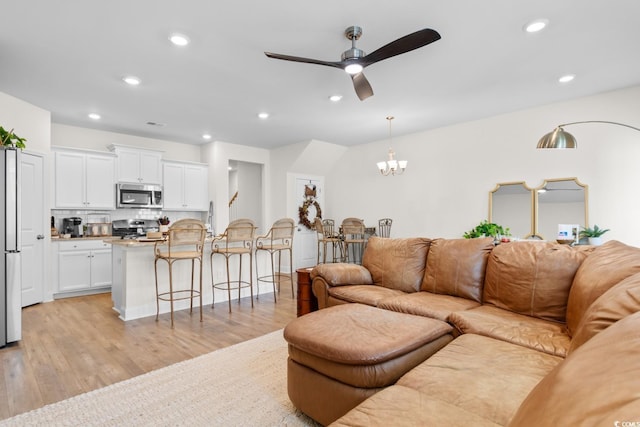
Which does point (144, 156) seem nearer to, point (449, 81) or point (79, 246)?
point (79, 246)

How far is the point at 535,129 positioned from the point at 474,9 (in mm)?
3032

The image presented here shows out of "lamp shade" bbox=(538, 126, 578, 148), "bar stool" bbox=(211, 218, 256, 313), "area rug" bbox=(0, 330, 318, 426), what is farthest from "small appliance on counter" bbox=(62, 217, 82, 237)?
"lamp shade" bbox=(538, 126, 578, 148)

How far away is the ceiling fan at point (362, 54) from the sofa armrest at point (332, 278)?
1.70m

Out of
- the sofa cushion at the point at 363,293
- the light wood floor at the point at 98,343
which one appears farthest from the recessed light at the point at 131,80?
the sofa cushion at the point at 363,293

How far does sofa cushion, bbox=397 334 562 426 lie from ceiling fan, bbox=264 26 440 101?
1.96 meters

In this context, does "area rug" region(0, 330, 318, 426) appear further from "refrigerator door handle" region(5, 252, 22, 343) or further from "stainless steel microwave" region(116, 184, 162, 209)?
"stainless steel microwave" region(116, 184, 162, 209)

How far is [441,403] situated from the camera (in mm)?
1195

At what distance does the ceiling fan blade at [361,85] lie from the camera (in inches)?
117

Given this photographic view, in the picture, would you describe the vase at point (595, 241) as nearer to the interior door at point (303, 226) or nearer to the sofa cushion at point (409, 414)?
the sofa cushion at point (409, 414)

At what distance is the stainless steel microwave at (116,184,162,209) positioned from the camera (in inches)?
225

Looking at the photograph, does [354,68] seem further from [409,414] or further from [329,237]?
[329,237]

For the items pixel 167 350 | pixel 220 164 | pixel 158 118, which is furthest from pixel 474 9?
pixel 220 164

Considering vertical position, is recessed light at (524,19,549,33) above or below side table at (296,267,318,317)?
above

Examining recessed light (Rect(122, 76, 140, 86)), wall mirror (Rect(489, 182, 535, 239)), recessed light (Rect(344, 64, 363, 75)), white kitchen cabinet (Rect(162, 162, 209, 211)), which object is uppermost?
recessed light (Rect(122, 76, 140, 86))
